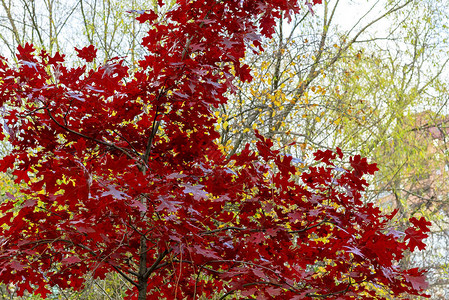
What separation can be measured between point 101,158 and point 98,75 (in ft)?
1.61

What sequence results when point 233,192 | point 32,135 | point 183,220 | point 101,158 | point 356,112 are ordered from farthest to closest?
point 356,112, point 101,158, point 32,135, point 233,192, point 183,220

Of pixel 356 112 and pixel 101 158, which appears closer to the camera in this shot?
pixel 101 158

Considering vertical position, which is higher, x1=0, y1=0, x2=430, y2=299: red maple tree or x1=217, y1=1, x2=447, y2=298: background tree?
x1=217, y1=1, x2=447, y2=298: background tree

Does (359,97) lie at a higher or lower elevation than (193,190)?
higher

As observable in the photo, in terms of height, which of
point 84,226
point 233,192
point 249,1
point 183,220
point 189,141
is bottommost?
point 84,226

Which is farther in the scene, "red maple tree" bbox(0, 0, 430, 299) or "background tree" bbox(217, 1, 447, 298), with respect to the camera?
"background tree" bbox(217, 1, 447, 298)

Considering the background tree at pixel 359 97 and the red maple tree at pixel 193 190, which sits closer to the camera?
the red maple tree at pixel 193 190

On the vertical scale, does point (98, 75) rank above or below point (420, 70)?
below

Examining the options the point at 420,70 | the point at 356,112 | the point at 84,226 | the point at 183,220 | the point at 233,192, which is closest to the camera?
the point at 84,226

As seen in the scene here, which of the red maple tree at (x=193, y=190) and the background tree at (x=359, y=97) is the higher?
the background tree at (x=359, y=97)

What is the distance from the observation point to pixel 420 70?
621 cm

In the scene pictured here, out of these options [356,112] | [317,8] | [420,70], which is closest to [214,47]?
[356,112]

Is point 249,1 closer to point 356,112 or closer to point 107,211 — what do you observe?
point 107,211

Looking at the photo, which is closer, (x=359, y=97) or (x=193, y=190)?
(x=193, y=190)
